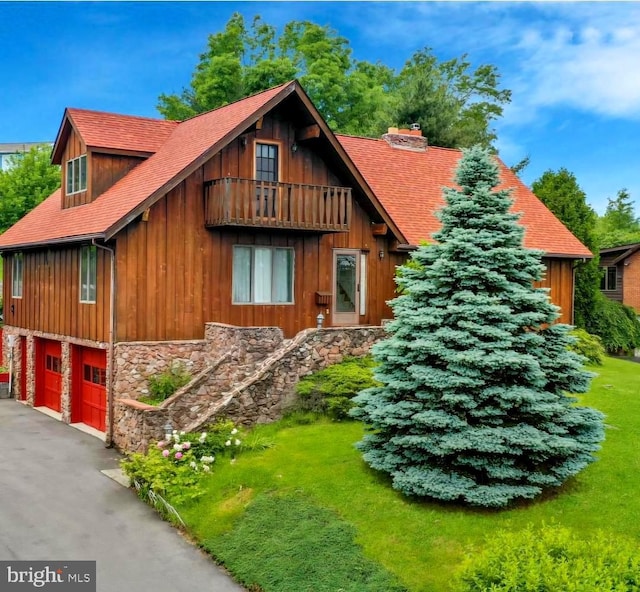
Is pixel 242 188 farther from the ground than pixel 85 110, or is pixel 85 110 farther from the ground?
pixel 85 110

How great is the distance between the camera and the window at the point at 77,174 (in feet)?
67.9

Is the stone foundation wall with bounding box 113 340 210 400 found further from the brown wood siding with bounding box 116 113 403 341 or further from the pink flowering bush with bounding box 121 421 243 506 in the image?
the pink flowering bush with bounding box 121 421 243 506

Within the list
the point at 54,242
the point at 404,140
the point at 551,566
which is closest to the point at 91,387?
the point at 54,242

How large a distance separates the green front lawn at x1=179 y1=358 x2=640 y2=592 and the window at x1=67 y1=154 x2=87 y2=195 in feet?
33.2

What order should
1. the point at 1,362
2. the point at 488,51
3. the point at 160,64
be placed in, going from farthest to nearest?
the point at 488,51 < the point at 160,64 < the point at 1,362

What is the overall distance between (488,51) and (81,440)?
127 feet

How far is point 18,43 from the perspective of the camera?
104 feet

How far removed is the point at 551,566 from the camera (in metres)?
8.25

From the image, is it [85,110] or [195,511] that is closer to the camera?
[195,511]

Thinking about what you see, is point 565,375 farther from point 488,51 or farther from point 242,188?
point 488,51

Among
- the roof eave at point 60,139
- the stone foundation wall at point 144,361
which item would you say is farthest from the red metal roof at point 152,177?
the stone foundation wall at point 144,361

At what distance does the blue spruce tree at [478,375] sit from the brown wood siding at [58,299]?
811cm

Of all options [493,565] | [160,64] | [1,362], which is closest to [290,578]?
[493,565]

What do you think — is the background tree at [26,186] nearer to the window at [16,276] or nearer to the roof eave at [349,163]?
the window at [16,276]
